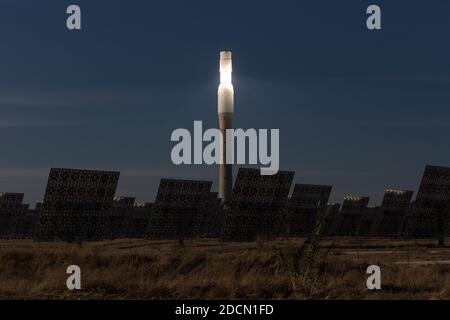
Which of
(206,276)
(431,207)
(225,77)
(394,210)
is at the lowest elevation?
(206,276)

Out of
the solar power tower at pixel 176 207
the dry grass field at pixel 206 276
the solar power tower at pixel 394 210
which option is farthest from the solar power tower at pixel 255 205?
the solar power tower at pixel 394 210

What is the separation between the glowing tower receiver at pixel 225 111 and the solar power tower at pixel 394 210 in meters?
37.8

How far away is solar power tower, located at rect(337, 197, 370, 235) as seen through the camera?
8694cm

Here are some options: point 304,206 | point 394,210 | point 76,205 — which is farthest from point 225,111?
point 76,205

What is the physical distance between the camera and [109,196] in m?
45.2

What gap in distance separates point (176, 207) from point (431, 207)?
17.5 m

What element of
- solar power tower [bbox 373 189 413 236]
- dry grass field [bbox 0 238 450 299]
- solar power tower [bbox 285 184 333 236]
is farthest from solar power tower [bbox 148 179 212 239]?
solar power tower [bbox 373 189 413 236]

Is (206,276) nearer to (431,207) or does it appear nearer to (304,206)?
(431,207)

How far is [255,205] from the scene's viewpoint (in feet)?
167

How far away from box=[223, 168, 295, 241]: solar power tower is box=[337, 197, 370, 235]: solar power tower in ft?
115

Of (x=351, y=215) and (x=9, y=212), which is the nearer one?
(x=9, y=212)

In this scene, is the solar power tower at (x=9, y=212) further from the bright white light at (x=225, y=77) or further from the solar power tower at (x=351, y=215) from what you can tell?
the bright white light at (x=225, y=77)
